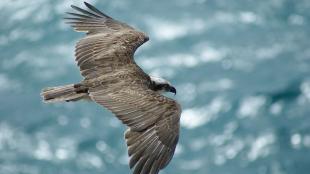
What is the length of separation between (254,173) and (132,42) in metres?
10.6

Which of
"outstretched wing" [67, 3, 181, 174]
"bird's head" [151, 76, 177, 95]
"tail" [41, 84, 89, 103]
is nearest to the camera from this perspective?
"outstretched wing" [67, 3, 181, 174]

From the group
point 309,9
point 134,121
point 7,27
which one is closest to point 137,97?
point 134,121

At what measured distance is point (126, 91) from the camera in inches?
520

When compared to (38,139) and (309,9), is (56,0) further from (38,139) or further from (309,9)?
(309,9)

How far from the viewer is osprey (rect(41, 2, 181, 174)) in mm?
11820

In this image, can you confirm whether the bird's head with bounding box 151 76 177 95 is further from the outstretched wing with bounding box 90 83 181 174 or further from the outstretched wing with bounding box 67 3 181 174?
the outstretched wing with bounding box 90 83 181 174

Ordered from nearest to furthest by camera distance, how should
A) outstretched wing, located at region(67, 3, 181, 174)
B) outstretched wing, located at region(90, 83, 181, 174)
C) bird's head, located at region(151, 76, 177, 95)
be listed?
outstretched wing, located at region(90, 83, 181, 174) < outstretched wing, located at region(67, 3, 181, 174) < bird's head, located at region(151, 76, 177, 95)

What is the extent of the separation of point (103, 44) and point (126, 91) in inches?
76.2

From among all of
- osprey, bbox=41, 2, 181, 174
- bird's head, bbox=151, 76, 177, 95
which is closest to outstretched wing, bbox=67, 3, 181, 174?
osprey, bbox=41, 2, 181, 174

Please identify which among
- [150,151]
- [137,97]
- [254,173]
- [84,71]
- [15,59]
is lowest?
[150,151]

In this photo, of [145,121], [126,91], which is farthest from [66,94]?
[145,121]

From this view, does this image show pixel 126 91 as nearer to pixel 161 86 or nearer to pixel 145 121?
pixel 145 121

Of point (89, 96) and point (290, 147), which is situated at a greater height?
point (290, 147)

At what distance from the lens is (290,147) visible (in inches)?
999
